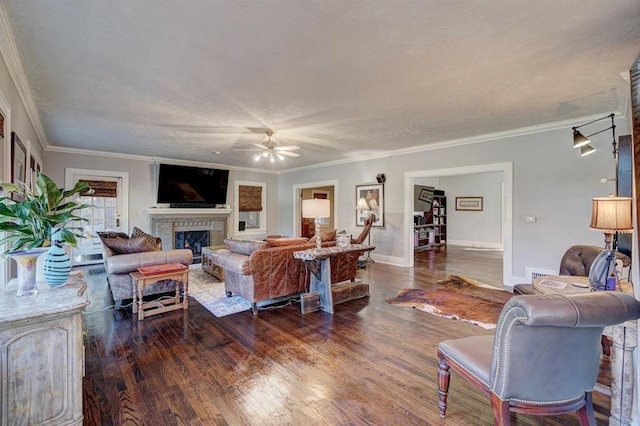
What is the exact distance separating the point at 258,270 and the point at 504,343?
107 inches

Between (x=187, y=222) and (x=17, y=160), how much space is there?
177 inches

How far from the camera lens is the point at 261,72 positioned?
2707 mm

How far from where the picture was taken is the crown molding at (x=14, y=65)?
6.57 ft

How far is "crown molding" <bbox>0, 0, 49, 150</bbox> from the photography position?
2.00 m

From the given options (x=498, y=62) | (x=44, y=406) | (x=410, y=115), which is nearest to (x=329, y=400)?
(x=44, y=406)

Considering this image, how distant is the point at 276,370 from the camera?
2.38 meters

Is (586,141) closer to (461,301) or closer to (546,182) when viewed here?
(546,182)

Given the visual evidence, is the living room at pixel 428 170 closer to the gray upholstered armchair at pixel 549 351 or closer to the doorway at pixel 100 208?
the doorway at pixel 100 208

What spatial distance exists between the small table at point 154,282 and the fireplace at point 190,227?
11.3 ft

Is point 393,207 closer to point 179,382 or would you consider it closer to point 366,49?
point 366,49

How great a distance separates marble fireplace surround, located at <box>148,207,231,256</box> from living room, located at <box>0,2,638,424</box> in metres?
0.34

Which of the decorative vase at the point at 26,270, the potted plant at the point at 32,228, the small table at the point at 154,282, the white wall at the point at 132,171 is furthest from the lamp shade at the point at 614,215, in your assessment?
the white wall at the point at 132,171

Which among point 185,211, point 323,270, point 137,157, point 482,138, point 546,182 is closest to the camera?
point 323,270

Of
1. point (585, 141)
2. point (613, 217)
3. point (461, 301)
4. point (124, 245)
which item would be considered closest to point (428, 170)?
point (585, 141)
